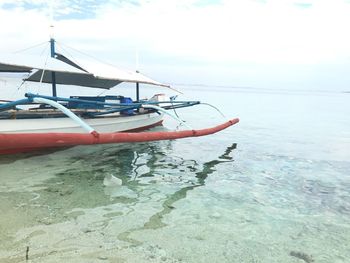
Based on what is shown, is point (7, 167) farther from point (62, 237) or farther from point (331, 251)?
point (331, 251)

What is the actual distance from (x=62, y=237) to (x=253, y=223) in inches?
125

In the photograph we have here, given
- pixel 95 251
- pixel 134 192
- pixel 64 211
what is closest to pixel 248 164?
pixel 134 192

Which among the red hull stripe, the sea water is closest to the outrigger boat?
the red hull stripe

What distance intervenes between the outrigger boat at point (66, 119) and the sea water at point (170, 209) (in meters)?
0.98

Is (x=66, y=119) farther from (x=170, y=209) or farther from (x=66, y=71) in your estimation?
(x=170, y=209)

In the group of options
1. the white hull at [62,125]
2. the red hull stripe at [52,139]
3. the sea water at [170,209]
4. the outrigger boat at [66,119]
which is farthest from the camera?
the white hull at [62,125]

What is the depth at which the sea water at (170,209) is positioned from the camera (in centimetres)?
463

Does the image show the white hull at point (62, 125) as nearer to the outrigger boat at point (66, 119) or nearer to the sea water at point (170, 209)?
the outrigger boat at point (66, 119)

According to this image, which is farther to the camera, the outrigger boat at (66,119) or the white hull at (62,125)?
the white hull at (62,125)

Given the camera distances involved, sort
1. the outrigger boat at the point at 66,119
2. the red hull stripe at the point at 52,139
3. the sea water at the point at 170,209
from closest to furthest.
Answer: the sea water at the point at 170,209
the red hull stripe at the point at 52,139
the outrigger boat at the point at 66,119

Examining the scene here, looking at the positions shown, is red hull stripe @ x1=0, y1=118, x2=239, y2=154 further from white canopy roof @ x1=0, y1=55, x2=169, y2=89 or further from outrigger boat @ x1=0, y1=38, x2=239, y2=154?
white canopy roof @ x1=0, y1=55, x2=169, y2=89

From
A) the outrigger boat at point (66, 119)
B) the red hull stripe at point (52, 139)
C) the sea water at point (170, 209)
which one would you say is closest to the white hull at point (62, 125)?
the outrigger boat at point (66, 119)

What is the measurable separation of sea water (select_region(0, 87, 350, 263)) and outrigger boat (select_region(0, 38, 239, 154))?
98cm

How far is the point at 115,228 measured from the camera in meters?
5.27
